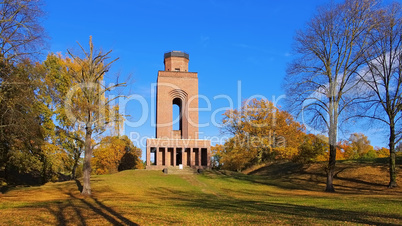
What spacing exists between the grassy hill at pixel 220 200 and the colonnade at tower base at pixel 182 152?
593 centimetres

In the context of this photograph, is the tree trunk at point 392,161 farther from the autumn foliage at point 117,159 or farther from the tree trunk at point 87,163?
the autumn foliage at point 117,159

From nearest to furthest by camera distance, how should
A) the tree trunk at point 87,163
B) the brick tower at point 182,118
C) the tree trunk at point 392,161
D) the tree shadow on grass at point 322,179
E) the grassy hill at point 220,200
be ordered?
1. the grassy hill at point 220,200
2. the tree trunk at point 87,163
3. the tree trunk at point 392,161
4. the tree shadow on grass at point 322,179
5. the brick tower at point 182,118

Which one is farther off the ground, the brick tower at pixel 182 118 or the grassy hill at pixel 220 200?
the brick tower at pixel 182 118

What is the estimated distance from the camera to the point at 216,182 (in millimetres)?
29094

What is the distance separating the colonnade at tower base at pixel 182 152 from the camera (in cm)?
4012

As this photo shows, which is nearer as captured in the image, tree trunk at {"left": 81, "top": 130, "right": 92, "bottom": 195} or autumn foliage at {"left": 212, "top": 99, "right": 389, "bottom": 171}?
tree trunk at {"left": 81, "top": 130, "right": 92, "bottom": 195}

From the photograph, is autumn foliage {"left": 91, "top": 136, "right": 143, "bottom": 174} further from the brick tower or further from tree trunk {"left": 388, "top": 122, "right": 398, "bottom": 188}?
tree trunk {"left": 388, "top": 122, "right": 398, "bottom": 188}

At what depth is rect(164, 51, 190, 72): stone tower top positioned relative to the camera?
152ft

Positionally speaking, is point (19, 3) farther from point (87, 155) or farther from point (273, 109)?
point (273, 109)

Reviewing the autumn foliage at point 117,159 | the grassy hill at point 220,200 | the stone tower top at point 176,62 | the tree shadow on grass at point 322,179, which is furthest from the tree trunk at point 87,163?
the stone tower top at point 176,62

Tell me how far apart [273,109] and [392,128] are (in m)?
19.2

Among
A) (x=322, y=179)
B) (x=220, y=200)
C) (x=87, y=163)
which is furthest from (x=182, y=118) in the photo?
(x=220, y=200)

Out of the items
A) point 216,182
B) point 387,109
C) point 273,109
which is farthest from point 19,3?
point 273,109

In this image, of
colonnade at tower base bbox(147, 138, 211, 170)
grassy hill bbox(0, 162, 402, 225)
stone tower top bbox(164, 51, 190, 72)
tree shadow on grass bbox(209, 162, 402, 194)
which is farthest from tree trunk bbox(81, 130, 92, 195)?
stone tower top bbox(164, 51, 190, 72)
